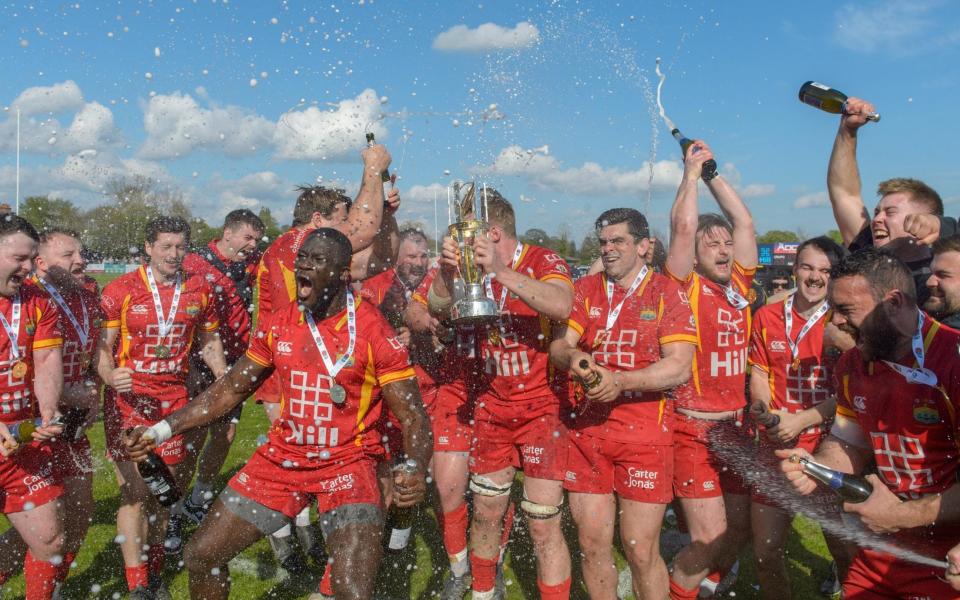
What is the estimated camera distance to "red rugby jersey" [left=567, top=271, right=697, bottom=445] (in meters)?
4.60

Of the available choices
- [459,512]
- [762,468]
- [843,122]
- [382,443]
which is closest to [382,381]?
[382,443]

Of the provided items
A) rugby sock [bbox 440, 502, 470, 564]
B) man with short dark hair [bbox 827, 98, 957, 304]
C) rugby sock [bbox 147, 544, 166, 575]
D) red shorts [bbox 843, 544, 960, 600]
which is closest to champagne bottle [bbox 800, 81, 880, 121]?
man with short dark hair [bbox 827, 98, 957, 304]

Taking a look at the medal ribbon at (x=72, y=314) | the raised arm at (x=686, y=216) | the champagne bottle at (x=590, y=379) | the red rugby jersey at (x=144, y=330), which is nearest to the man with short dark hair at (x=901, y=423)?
the champagne bottle at (x=590, y=379)

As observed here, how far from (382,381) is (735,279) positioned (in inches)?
117

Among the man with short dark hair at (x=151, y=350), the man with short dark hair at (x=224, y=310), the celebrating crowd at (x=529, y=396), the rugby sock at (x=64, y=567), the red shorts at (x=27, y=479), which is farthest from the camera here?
the man with short dark hair at (x=224, y=310)

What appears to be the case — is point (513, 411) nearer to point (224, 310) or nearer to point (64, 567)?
point (64, 567)

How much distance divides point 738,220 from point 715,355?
1.12m

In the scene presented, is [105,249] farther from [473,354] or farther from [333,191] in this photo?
[473,354]

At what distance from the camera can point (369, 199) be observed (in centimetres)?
526

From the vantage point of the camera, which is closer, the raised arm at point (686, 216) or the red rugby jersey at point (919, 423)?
the red rugby jersey at point (919, 423)

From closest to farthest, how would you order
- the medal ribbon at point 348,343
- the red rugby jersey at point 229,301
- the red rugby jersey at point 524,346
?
1. the medal ribbon at point 348,343
2. the red rugby jersey at point 524,346
3. the red rugby jersey at point 229,301

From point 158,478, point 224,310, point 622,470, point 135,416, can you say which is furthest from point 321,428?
point 224,310

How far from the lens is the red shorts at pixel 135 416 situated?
5715mm

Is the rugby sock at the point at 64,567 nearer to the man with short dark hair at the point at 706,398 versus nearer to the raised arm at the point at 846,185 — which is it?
the man with short dark hair at the point at 706,398
